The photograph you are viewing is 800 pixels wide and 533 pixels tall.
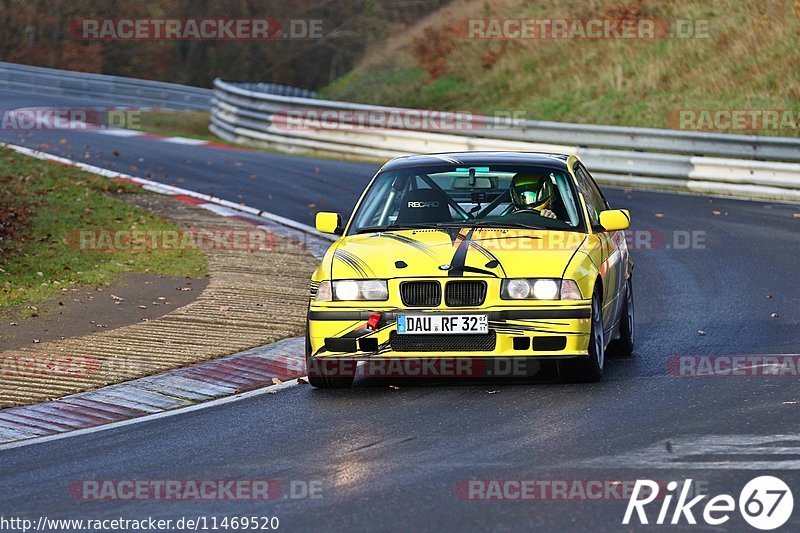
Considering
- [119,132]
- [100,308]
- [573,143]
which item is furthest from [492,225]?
[119,132]

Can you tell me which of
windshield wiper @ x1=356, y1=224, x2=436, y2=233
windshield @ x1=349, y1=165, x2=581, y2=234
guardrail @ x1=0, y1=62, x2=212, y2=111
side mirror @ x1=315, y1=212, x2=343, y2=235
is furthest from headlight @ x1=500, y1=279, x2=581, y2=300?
guardrail @ x1=0, y1=62, x2=212, y2=111

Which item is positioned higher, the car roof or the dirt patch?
the car roof

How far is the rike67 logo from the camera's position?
608cm

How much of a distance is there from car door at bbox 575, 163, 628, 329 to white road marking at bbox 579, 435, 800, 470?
227 cm

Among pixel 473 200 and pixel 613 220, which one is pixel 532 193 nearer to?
pixel 473 200

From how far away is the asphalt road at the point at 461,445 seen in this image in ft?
21.3

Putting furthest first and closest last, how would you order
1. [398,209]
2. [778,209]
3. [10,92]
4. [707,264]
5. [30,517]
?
[10,92]
[778,209]
[707,264]
[398,209]
[30,517]

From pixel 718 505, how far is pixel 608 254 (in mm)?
4143

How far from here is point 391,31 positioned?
188 ft

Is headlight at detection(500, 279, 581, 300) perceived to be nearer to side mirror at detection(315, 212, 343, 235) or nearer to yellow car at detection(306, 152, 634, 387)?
yellow car at detection(306, 152, 634, 387)

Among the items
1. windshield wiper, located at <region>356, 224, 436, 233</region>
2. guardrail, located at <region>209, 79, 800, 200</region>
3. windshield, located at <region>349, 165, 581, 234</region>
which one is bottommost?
windshield wiper, located at <region>356, 224, 436, 233</region>

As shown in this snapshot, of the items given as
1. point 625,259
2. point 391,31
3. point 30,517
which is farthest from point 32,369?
point 391,31

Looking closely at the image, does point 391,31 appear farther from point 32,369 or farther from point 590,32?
point 32,369

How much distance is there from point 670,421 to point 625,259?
3.20 m
